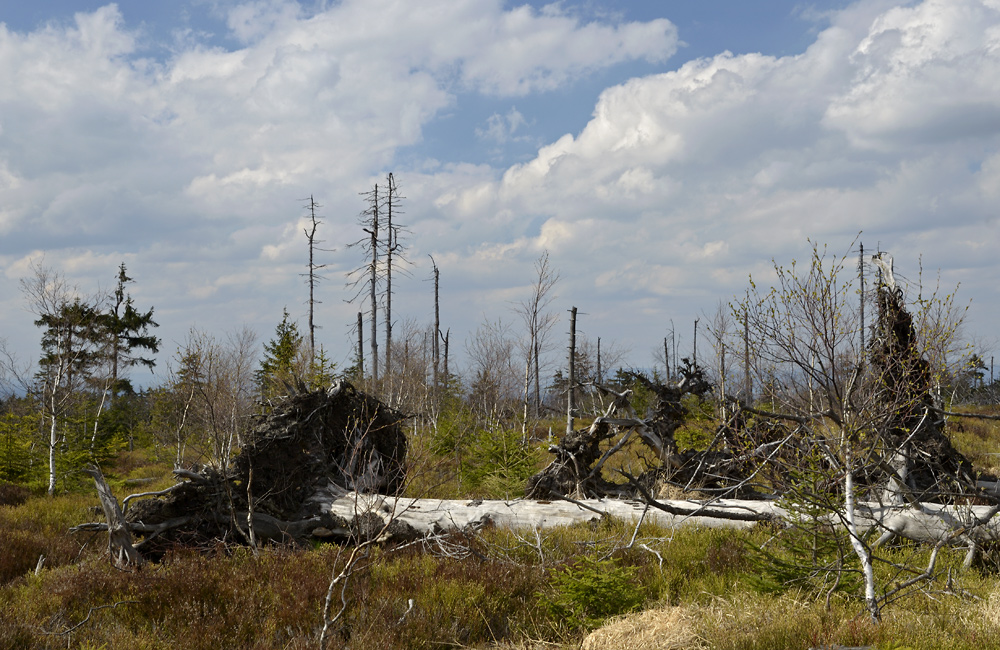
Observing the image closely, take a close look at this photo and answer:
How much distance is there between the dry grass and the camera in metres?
5.09

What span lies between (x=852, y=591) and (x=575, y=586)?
2746mm

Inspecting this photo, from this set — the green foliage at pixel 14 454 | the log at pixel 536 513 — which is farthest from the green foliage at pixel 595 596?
the green foliage at pixel 14 454

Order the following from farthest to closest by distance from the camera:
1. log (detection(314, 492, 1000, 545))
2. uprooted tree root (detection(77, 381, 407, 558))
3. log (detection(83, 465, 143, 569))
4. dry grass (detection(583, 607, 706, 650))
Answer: uprooted tree root (detection(77, 381, 407, 558)), log (detection(314, 492, 1000, 545)), log (detection(83, 465, 143, 569)), dry grass (detection(583, 607, 706, 650))

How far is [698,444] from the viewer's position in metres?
13.7

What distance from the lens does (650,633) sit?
5355mm

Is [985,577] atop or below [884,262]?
below

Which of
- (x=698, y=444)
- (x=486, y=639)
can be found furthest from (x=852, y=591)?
(x=698, y=444)

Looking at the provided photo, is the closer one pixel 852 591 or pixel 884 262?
pixel 852 591

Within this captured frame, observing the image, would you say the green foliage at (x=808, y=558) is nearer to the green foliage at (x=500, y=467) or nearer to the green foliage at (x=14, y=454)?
the green foliage at (x=500, y=467)

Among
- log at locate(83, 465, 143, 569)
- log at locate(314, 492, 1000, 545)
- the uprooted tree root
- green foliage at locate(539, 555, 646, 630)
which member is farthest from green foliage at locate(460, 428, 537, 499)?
green foliage at locate(539, 555, 646, 630)

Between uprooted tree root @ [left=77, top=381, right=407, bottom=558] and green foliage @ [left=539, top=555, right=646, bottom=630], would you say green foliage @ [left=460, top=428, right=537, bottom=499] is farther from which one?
green foliage @ [left=539, top=555, right=646, bottom=630]

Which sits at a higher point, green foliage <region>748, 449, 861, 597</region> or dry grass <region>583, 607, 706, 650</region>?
green foliage <region>748, 449, 861, 597</region>

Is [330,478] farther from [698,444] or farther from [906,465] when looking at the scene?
[906,465]

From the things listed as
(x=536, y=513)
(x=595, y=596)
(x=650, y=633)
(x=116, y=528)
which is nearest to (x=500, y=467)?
(x=536, y=513)
